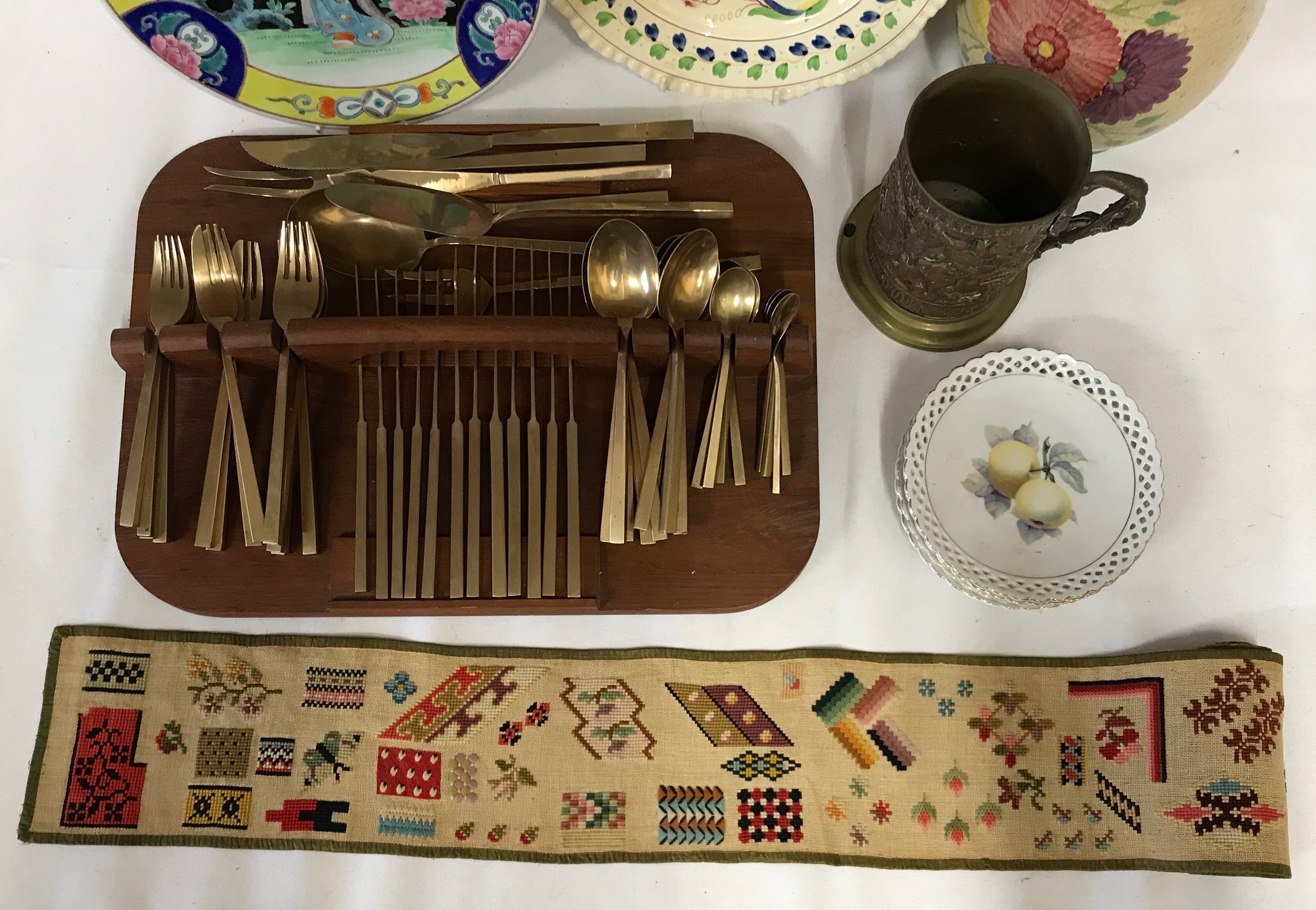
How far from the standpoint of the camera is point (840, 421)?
0.73 meters

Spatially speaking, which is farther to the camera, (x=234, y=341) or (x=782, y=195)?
(x=782, y=195)

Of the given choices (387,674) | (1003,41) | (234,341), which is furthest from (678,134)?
(387,674)

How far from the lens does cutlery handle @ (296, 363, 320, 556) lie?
25.5 inches

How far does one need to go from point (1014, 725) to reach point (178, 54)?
0.85 metres

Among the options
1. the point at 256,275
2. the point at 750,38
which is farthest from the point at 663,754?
the point at 750,38

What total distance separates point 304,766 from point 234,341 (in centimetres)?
33

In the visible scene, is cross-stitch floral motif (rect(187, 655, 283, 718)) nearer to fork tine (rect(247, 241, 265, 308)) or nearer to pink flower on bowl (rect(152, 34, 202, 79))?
fork tine (rect(247, 241, 265, 308))

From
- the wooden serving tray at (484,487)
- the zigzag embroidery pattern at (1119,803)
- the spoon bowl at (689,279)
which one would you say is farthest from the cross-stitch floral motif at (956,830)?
the spoon bowl at (689,279)

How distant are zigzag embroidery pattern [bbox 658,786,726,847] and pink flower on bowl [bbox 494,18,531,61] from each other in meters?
0.61

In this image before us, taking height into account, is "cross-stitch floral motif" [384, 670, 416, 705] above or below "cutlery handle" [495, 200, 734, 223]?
below

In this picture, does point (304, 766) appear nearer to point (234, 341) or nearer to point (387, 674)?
point (387, 674)

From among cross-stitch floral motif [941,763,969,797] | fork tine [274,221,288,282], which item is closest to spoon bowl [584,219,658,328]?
fork tine [274,221,288,282]

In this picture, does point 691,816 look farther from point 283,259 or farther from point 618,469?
point 283,259

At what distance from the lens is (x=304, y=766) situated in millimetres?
678
